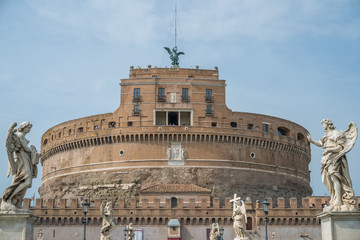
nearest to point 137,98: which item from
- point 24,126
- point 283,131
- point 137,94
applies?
point 137,94

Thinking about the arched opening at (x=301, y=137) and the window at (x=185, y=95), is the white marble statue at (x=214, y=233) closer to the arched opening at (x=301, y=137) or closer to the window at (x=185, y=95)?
the window at (x=185, y=95)

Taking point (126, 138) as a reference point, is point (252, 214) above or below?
below

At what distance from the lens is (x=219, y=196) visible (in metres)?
62.3

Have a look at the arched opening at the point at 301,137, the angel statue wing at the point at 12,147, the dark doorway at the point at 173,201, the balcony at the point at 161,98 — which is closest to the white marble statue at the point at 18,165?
the angel statue wing at the point at 12,147

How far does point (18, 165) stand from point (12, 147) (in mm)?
420

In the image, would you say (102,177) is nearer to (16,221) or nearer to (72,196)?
(72,196)

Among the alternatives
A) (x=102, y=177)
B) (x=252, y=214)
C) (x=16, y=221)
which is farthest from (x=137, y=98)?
(x=16, y=221)

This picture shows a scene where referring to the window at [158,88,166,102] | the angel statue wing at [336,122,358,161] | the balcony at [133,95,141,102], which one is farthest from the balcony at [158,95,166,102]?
the angel statue wing at [336,122,358,161]

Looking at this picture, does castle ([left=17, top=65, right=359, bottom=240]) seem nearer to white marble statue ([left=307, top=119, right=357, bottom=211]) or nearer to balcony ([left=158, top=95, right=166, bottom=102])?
balcony ([left=158, top=95, right=166, bottom=102])

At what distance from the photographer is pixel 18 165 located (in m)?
12.3

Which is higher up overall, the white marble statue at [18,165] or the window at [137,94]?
the window at [137,94]

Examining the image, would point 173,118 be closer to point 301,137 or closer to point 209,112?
point 209,112

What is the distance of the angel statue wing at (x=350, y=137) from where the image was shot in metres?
11.7

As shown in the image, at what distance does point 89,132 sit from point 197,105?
513 inches
